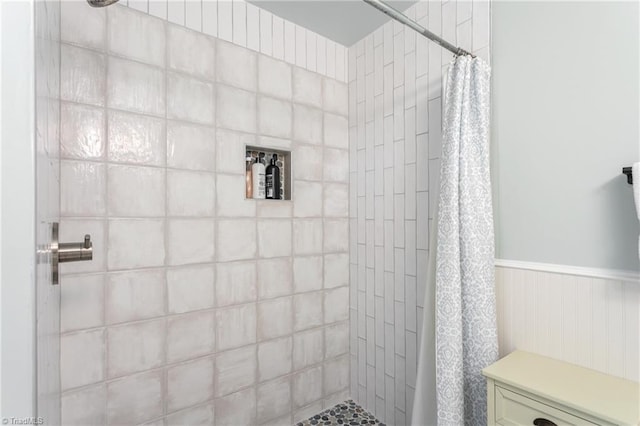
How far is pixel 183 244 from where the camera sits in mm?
1479

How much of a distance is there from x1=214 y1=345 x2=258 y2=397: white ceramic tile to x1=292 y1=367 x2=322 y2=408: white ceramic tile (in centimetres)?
28

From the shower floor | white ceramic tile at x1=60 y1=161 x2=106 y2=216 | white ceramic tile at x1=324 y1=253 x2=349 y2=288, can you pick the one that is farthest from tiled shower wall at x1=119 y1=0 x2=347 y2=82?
the shower floor

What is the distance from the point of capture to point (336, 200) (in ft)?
6.63

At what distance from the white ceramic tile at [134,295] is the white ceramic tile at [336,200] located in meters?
0.97

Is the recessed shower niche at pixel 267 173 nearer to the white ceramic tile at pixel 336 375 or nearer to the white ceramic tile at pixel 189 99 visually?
the white ceramic tile at pixel 189 99

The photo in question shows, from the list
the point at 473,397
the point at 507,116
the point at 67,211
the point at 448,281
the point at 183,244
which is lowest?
the point at 473,397

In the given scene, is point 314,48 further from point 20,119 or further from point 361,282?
point 20,119

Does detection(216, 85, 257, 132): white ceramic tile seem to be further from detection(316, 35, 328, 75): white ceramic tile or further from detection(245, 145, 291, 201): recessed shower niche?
detection(316, 35, 328, 75): white ceramic tile

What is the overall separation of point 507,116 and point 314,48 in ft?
3.78

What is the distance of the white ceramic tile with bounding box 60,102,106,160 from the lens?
121 cm

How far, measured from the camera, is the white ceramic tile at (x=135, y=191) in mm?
1318

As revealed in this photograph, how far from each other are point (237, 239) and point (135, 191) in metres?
0.50

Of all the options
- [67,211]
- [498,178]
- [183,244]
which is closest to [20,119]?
[67,211]

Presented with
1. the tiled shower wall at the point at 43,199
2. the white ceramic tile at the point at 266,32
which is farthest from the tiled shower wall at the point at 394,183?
the tiled shower wall at the point at 43,199
